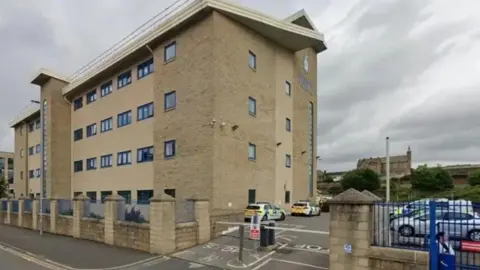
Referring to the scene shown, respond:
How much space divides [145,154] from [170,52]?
314 inches

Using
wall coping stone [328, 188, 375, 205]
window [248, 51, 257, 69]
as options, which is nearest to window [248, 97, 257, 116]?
window [248, 51, 257, 69]

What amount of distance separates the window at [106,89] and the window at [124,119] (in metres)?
3.12

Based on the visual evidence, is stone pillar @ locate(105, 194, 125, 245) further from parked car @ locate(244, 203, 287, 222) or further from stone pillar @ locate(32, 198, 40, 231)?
stone pillar @ locate(32, 198, 40, 231)

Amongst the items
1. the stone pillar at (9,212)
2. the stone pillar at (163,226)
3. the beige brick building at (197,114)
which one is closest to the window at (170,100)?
the beige brick building at (197,114)

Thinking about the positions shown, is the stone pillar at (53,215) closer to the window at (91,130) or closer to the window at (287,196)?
the window at (91,130)

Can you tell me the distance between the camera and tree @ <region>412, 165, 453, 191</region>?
57562 millimetres

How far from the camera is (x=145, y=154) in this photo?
30.4 meters

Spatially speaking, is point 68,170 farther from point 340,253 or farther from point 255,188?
point 340,253

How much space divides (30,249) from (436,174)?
186ft

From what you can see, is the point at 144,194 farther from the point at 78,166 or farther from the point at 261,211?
the point at 78,166

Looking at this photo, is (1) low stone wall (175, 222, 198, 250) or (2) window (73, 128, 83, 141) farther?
(2) window (73, 128, 83, 141)

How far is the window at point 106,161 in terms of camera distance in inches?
1407

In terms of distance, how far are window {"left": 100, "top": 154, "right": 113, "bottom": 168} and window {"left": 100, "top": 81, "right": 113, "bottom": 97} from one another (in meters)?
5.72

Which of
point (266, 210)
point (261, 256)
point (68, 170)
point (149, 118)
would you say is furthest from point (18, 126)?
point (261, 256)
